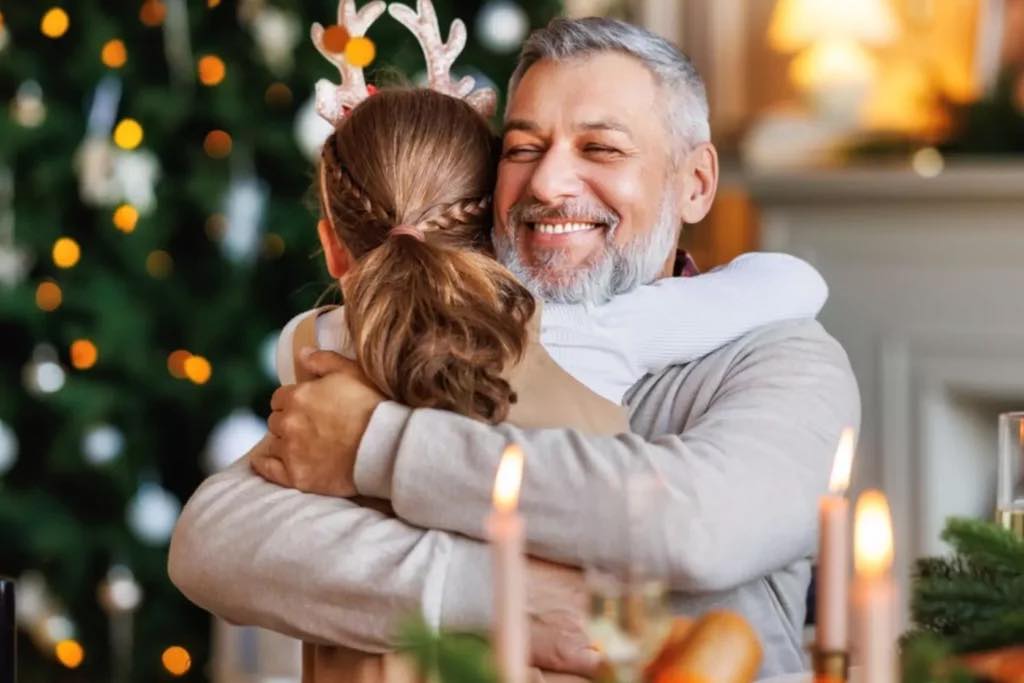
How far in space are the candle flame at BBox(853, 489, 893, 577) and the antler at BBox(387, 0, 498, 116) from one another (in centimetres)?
124

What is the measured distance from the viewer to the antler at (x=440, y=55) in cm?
206

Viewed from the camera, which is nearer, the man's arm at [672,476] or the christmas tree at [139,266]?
the man's arm at [672,476]

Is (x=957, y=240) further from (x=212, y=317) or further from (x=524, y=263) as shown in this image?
(x=524, y=263)

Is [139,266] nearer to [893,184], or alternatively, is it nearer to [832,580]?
[893,184]

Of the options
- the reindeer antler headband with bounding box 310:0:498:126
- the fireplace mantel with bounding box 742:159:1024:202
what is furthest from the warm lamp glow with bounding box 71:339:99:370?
the reindeer antler headband with bounding box 310:0:498:126

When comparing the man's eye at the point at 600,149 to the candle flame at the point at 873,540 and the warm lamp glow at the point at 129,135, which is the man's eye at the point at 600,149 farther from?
the warm lamp glow at the point at 129,135

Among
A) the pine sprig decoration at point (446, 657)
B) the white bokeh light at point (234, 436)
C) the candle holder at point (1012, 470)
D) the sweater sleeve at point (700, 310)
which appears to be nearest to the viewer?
the pine sprig decoration at point (446, 657)

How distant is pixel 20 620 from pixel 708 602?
8.37 feet

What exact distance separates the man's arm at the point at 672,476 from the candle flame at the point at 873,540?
0.64 m

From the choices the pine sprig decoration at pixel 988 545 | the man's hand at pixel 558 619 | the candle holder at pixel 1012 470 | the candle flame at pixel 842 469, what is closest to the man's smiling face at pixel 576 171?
the man's hand at pixel 558 619

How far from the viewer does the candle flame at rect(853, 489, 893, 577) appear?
0.80 meters

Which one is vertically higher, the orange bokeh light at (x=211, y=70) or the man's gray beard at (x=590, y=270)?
the orange bokeh light at (x=211, y=70)

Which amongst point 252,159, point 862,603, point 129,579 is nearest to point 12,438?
point 129,579

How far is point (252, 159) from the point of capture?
3.76 meters
